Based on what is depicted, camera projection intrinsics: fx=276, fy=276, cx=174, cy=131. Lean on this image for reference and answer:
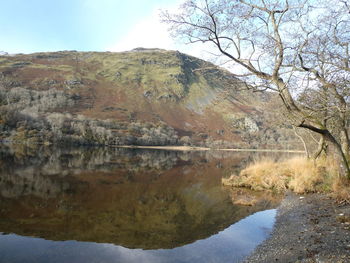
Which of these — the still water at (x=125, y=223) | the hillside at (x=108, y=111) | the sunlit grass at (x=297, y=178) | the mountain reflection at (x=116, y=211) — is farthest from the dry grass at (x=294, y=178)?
the hillside at (x=108, y=111)

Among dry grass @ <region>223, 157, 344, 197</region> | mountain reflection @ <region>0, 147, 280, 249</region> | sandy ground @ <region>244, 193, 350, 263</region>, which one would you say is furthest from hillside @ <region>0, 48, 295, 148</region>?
sandy ground @ <region>244, 193, 350, 263</region>

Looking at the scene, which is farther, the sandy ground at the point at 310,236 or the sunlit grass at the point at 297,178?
the sunlit grass at the point at 297,178

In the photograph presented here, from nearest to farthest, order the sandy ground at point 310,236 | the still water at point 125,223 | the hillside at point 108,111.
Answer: the sandy ground at point 310,236
the still water at point 125,223
the hillside at point 108,111

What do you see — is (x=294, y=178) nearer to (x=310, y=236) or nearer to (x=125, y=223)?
(x=310, y=236)

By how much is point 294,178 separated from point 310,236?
12389mm

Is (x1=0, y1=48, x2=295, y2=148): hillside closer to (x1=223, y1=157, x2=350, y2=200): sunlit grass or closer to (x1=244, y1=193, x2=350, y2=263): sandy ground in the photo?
(x1=223, y1=157, x2=350, y2=200): sunlit grass

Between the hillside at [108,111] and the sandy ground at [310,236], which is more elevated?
the hillside at [108,111]

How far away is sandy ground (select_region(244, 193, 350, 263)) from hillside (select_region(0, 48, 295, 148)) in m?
72.9

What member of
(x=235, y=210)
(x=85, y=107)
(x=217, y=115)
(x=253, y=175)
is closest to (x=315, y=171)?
(x=253, y=175)

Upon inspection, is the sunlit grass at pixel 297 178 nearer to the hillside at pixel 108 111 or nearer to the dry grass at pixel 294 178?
the dry grass at pixel 294 178

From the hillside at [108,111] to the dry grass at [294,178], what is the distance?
203ft

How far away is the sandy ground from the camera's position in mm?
6453

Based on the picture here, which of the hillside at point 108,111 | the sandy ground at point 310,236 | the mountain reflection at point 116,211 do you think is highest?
the hillside at point 108,111

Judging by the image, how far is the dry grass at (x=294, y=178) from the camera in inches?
660
